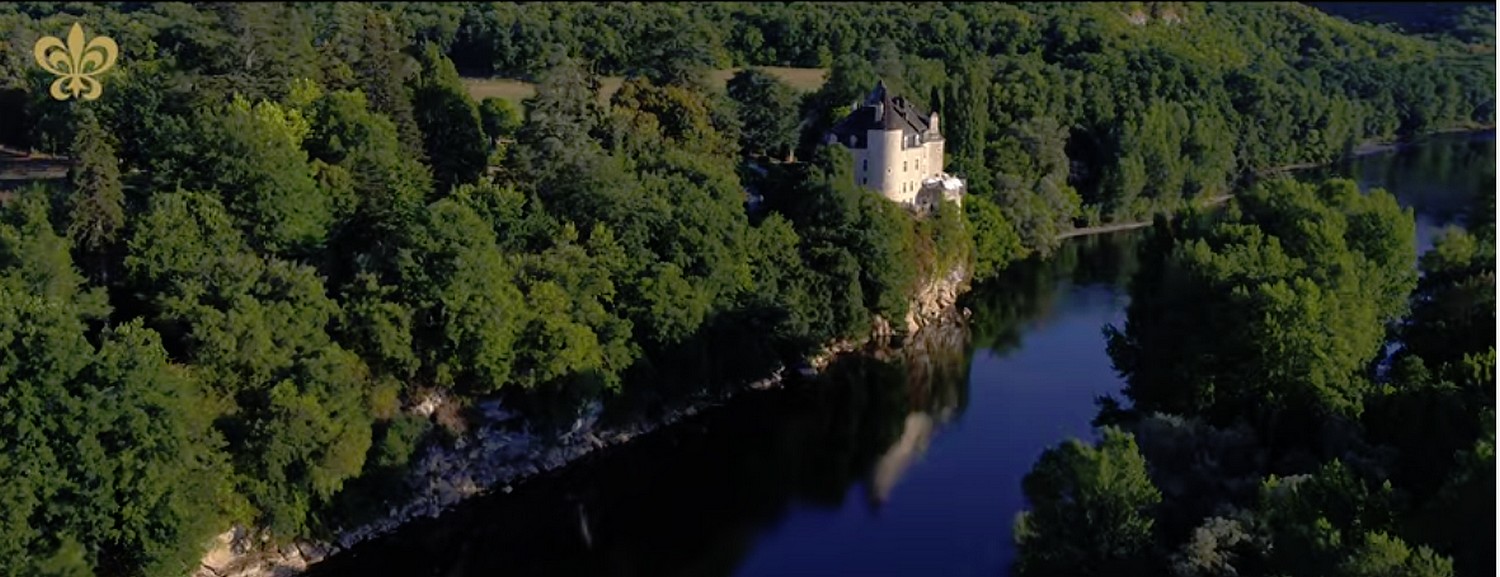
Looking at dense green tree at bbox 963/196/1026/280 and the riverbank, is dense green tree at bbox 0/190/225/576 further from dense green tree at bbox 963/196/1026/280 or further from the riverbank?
the riverbank

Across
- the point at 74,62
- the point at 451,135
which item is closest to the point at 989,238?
the point at 451,135

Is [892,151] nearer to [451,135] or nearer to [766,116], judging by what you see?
[766,116]

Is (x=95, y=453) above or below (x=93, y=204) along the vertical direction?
below

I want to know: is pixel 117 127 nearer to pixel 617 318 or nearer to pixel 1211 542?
pixel 617 318

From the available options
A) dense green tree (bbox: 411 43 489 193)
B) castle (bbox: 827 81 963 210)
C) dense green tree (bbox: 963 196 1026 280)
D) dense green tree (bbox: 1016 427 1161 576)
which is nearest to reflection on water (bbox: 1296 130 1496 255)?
dense green tree (bbox: 963 196 1026 280)

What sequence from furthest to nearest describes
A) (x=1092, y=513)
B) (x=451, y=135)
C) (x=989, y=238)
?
1. (x=989, y=238)
2. (x=451, y=135)
3. (x=1092, y=513)

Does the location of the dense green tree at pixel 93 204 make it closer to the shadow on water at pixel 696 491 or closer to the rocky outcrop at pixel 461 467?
the rocky outcrop at pixel 461 467

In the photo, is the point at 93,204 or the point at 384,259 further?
the point at 384,259
